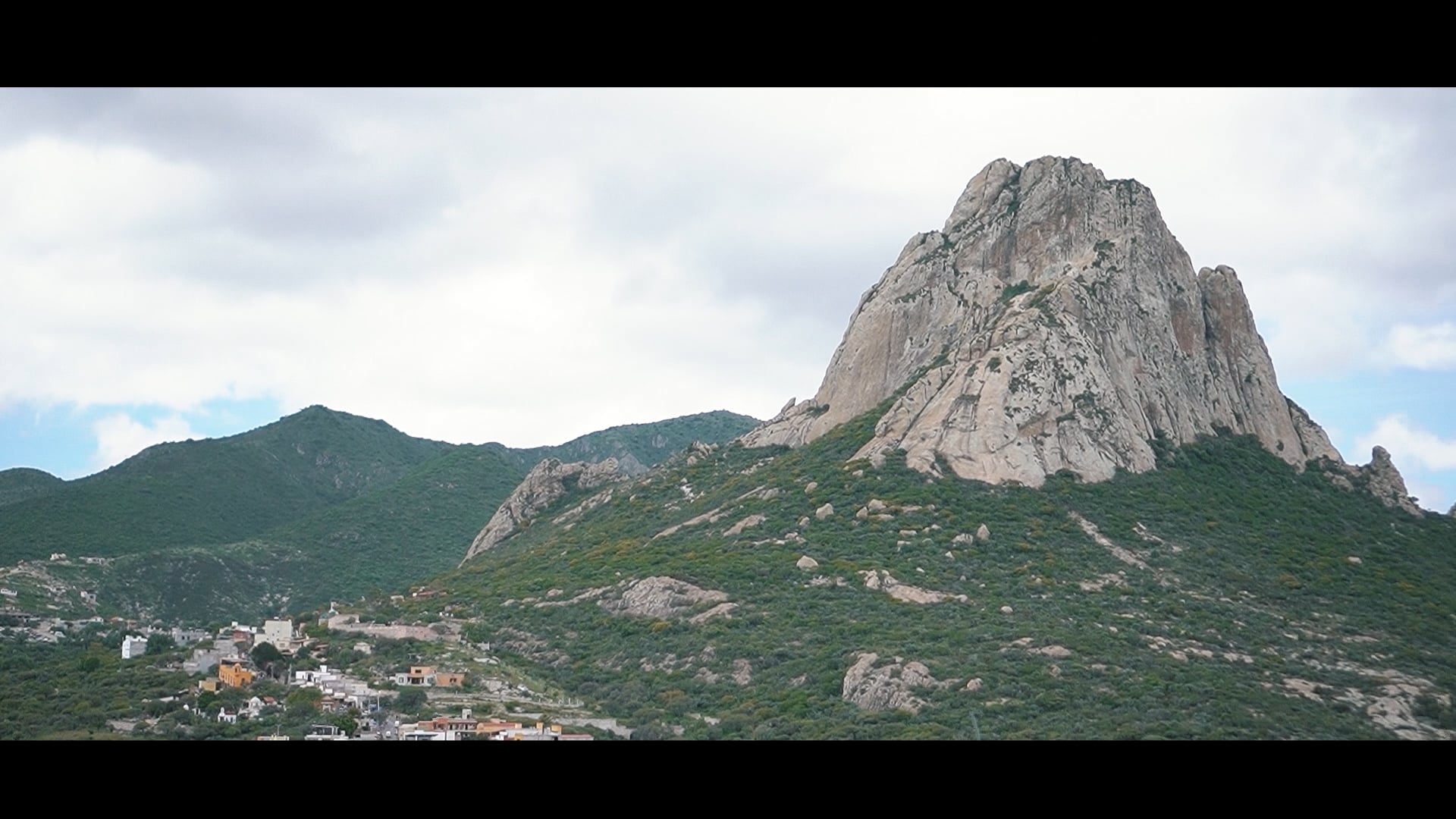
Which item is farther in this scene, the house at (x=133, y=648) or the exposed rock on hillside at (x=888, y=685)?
the house at (x=133, y=648)

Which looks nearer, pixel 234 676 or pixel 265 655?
pixel 234 676

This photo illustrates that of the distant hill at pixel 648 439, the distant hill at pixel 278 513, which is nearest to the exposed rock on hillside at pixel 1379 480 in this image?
the distant hill at pixel 278 513

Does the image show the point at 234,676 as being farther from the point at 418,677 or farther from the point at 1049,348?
the point at 1049,348

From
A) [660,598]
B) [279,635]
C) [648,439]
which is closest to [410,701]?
[660,598]

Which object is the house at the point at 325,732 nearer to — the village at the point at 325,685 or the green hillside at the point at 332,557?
the village at the point at 325,685

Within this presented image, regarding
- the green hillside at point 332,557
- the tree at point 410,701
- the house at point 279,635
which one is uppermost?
the green hillside at point 332,557

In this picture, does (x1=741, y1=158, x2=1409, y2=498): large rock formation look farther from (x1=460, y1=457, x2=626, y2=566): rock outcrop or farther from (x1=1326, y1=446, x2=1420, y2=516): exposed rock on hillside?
(x1=460, y1=457, x2=626, y2=566): rock outcrop
